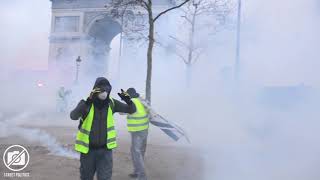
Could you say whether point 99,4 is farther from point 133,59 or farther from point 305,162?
point 305,162

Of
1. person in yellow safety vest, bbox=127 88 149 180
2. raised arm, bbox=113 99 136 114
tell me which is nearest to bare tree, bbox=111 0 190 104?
person in yellow safety vest, bbox=127 88 149 180

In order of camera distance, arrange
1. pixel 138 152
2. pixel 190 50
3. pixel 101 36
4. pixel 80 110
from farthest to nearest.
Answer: pixel 101 36
pixel 190 50
pixel 138 152
pixel 80 110

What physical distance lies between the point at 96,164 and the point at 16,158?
118 inches

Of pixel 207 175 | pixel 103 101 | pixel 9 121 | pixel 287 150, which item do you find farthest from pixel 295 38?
pixel 9 121

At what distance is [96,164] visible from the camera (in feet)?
12.1

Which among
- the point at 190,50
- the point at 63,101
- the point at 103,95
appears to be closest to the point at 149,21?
the point at 103,95

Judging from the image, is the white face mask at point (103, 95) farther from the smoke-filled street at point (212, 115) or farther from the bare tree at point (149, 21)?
the bare tree at point (149, 21)

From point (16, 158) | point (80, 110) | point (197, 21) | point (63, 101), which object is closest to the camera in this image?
point (80, 110)

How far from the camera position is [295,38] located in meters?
6.39

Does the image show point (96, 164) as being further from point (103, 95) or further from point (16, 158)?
point (16, 158)

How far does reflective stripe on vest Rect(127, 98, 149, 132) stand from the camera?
524 centimetres

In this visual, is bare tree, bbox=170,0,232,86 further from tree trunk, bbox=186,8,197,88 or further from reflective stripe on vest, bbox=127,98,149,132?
reflective stripe on vest, bbox=127,98,149,132

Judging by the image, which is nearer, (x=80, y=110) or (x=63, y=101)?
(x=80, y=110)

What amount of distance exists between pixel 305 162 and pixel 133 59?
57.5ft
